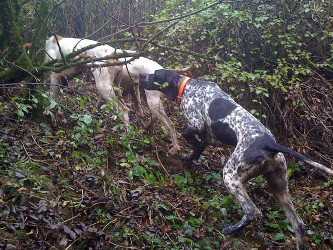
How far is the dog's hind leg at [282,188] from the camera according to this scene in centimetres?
445

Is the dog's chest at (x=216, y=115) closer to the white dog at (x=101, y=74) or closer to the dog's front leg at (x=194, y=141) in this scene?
the dog's front leg at (x=194, y=141)

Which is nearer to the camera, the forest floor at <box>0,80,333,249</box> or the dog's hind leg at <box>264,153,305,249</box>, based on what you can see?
the forest floor at <box>0,80,333,249</box>

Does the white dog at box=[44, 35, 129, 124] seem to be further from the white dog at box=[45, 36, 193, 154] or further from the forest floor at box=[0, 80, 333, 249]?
the forest floor at box=[0, 80, 333, 249]

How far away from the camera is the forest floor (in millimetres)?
3572

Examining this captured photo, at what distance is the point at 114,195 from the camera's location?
4.27m

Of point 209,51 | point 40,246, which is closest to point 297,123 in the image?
point 209,51

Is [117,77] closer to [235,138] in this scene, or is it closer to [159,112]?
[159,112]

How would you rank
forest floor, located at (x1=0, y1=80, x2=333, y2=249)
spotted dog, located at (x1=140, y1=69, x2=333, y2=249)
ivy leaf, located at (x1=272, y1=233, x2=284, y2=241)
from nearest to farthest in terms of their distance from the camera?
1. forest floor, located at (x1=0, y1=80, x2=333, y2=249)
2. spotted dog, located at (x1=140, y1=69, x2=333, y2=249)
3. ivy leaf, located at (x1=272, y1=233, x2=284, y2=241)

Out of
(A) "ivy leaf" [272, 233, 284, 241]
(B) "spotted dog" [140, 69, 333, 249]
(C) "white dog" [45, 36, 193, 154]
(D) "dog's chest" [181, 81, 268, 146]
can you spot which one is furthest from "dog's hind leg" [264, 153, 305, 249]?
(C) "white dog" [45, 36, 193, 154]

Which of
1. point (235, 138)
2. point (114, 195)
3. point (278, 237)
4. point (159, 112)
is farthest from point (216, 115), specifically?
point (114, 195)

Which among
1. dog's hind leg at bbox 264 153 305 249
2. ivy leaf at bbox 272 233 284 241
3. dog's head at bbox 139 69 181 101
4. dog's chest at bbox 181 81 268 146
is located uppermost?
dog's head at bbox 139 69 181 101

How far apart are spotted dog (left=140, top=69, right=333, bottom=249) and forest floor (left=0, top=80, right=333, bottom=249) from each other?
0.32 meters

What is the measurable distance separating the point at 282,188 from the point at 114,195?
6.39 feet

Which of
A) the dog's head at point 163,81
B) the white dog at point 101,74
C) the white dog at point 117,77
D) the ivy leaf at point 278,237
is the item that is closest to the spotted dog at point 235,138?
the dog's head at point 163,81
